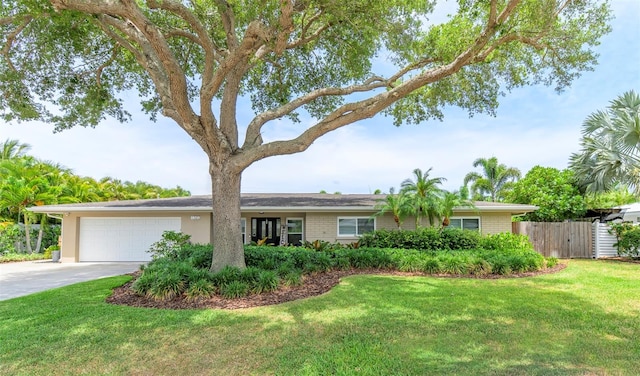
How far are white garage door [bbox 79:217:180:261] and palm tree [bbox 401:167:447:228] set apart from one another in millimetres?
9955

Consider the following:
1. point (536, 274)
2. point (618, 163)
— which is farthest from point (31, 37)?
A: point (618, 163)

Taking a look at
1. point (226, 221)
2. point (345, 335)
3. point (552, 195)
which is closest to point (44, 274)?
point (226, 221)

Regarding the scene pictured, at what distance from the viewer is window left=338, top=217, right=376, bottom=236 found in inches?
593

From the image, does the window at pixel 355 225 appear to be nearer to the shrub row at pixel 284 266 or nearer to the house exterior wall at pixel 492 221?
the shrub row at pixel 284 266

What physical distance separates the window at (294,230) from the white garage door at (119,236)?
4.87m

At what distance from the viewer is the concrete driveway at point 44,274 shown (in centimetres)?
871

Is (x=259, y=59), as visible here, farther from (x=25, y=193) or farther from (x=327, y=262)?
(x=25, y=193)

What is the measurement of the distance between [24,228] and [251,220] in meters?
11.4

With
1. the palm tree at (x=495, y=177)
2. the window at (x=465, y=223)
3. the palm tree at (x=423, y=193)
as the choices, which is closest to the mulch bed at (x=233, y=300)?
the palm tree at (x=423, y=193)

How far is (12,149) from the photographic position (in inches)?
918

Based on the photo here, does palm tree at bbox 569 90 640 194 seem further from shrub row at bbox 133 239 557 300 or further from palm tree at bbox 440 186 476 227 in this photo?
palm tree at bbox 440 186 476 227

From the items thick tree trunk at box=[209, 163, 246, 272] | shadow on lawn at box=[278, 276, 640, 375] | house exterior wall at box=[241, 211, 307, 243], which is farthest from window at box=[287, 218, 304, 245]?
shadow on lawn at box=[278, 276, 640, 375]

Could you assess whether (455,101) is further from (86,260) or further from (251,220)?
(86,260)

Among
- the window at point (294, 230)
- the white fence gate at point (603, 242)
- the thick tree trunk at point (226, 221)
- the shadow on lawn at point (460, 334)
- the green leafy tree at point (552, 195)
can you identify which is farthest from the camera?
the green leafy tree at point (552, 195)
